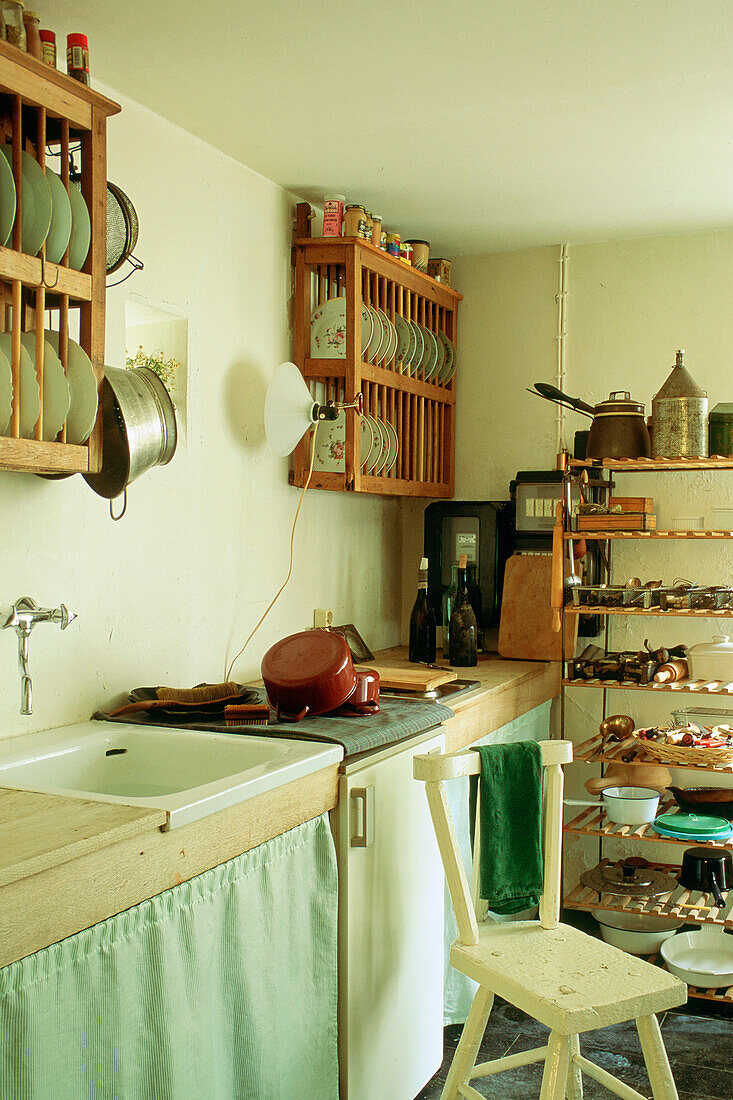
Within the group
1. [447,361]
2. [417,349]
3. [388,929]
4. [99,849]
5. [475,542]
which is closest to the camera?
[99,849]

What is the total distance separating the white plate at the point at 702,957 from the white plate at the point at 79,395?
A: 2440 mm

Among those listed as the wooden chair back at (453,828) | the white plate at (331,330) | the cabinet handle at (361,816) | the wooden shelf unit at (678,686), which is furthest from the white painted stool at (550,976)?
the white plate at (331,330)

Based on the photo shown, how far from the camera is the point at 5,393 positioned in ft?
5.70

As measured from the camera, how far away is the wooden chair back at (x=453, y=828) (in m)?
2.09

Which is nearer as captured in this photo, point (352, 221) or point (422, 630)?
point (352, 221)

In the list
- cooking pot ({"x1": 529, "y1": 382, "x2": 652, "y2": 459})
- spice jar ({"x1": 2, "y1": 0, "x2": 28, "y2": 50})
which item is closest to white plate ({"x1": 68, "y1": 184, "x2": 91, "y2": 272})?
spice jar ({"x1": 2, "y1": 0, "x2": 28, "y2": 50})

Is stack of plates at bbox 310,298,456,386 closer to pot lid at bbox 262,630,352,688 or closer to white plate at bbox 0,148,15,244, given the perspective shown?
pot lid at bbox 262,630,352,688

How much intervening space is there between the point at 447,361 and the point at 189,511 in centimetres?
158

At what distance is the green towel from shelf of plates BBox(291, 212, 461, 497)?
1.21 metres

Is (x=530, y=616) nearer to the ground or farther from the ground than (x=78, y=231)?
nearer to the ground

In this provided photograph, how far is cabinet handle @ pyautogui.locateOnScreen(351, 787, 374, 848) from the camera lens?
84.6 inches

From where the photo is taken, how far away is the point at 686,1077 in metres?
2.60

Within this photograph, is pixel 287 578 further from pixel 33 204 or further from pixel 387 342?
pixel 33 204

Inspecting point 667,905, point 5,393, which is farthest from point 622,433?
point 5,393
